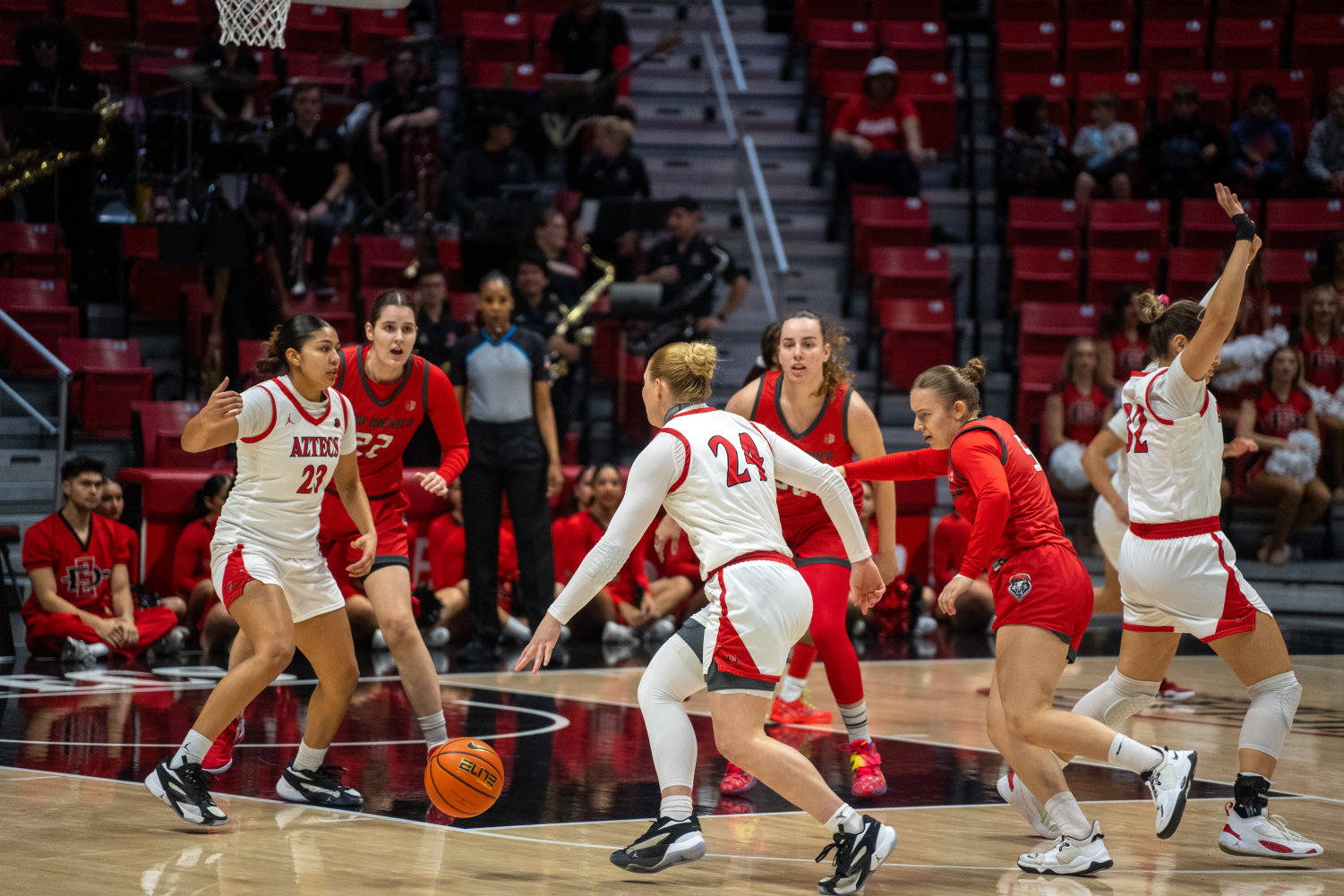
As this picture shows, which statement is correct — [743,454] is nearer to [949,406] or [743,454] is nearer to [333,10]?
[949,406]

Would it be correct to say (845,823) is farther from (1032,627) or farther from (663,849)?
(1032,627)

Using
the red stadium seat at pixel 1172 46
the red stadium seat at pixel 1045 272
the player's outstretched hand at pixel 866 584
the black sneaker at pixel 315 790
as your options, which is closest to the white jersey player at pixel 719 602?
the player's outstretched hand at pixel 866 584

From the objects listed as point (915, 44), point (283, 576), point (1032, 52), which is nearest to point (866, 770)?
point (283, 576)

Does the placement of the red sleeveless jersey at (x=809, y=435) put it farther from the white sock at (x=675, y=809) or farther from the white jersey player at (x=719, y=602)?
the white sock at (x=675, y=809)

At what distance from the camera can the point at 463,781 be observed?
494cm

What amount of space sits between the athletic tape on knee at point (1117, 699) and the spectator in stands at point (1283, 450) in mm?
6783

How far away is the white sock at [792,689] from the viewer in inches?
284

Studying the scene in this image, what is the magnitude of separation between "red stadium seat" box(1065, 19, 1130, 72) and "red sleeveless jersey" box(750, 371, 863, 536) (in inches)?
405

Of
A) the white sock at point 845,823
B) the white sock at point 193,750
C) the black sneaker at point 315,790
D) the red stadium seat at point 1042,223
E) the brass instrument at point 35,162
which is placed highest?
the brass instrument at point 35,162

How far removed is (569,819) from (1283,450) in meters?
8.11

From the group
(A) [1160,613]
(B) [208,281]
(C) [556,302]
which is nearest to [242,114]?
(B) [208,281]

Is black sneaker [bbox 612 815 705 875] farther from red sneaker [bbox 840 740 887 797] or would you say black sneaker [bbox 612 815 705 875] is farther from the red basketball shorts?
red sneaker [bbox 840 740 887 797]

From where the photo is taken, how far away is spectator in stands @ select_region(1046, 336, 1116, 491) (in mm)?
11797

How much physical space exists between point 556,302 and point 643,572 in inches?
84.4
